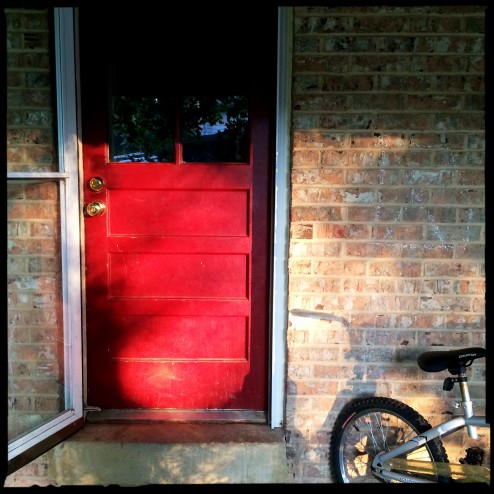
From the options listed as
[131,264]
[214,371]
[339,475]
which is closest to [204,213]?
[131,264]

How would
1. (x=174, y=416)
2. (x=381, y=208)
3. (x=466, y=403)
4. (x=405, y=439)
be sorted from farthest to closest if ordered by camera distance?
1. (x=174, y=416)
2. (x=405, y=439)
3. (x=381, y=208)
4. (x=466, y=403)

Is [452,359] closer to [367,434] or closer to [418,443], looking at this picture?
[418,443]

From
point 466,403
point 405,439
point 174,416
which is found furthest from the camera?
point 174,416

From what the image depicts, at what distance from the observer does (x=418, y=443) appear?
Answer: 7.57 ft

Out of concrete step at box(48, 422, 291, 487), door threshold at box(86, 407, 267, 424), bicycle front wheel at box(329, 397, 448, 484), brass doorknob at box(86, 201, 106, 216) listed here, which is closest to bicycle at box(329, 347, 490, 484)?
bicycle front wheel at box(329, 397, 448, 484)

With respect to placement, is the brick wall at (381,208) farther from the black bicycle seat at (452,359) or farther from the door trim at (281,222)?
the black bicycle seat at (452,359)

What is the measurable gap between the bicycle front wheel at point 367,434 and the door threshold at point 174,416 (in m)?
0.44

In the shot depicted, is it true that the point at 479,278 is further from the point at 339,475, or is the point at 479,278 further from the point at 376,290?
the point at 339,475

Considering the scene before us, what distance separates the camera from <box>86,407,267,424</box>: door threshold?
8.90 feet

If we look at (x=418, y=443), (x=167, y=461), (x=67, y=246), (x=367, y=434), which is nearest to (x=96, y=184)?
(x=67, y=246)

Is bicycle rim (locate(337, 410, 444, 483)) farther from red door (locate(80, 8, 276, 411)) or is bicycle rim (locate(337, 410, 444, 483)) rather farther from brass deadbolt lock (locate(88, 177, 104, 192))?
brass deadbolt lock (locate(88, 177, 104, 192))

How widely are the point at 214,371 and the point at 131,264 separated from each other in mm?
767

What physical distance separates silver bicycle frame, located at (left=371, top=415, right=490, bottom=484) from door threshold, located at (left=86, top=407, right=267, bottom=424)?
0.64m

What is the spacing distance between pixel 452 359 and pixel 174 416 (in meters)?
1.51
